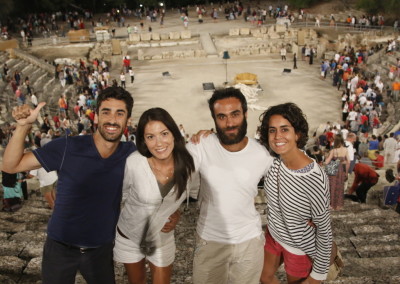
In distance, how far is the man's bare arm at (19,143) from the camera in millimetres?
3216

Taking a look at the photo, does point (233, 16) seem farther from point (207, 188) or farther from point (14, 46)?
point (207, 188)

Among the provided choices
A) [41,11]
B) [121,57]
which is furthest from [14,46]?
[41,11]

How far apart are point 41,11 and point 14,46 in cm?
1379

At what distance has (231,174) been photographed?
3.51 m

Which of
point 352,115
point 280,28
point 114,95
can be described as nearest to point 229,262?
point 114,95

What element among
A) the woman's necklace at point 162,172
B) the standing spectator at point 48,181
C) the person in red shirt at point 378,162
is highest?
the woman's necklace at point 162,172

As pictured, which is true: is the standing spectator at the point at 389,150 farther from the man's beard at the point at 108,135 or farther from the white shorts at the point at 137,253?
the man's beard at the point at 108,135

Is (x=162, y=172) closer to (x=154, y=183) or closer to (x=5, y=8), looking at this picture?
(x=154, y=183)

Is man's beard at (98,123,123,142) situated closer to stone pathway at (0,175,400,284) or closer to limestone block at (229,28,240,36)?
stone pathway at (0,175,400,284)

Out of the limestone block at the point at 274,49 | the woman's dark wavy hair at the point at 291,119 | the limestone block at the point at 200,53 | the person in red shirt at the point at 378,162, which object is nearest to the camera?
the woman's dark wavy hair at the point at 291,119

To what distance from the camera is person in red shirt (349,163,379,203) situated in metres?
8.25

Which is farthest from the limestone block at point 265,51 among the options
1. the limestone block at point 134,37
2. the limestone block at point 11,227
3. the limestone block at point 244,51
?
the limestone block at point 11,227

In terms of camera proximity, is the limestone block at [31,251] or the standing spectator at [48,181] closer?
the limestone block at [31,251]

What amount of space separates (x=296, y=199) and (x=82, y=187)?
5.69ft
